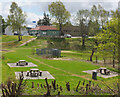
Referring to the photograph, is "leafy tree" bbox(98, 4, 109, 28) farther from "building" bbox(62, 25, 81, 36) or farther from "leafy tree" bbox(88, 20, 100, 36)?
"building" bbox(62, 25, 81, 36)

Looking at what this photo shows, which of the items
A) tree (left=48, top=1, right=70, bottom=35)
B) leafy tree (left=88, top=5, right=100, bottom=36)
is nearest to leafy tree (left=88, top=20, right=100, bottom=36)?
leafy tree (left=88, top=5, right=100, bottom=36)

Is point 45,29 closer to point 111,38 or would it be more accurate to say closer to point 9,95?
point 111,38

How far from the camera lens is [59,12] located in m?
45.1

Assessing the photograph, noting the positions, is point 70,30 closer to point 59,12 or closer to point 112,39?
→ point 59,12

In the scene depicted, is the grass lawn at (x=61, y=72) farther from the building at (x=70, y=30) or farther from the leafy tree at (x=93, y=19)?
the building at (x=70, y=30)

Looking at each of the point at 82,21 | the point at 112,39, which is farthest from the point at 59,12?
the point at 112,39

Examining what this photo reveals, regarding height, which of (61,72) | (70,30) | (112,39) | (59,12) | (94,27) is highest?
(59,12)

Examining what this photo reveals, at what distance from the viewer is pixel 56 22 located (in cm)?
4734

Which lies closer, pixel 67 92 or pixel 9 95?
pixel 9 95

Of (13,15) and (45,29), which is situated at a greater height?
(13,15)

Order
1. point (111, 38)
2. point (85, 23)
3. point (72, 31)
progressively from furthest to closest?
point (72, 31)
point (85, 23)
point (111, 38)

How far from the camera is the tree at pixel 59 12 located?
44.9 m

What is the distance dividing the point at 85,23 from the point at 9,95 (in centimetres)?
4030

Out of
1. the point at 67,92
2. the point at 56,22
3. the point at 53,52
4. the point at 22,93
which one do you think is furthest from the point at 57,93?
the point at 56,22
